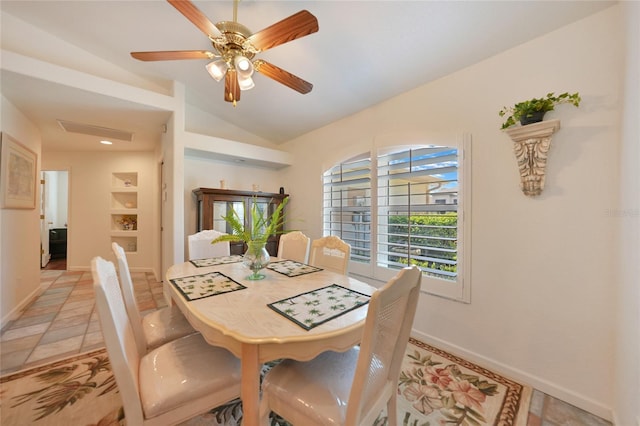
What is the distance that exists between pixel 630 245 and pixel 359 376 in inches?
60.1

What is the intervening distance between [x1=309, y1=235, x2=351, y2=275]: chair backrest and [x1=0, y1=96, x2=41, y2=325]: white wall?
3155 mm

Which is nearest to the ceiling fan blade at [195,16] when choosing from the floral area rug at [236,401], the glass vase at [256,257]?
the glass vase at [256,257]

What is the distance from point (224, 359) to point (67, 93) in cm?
296

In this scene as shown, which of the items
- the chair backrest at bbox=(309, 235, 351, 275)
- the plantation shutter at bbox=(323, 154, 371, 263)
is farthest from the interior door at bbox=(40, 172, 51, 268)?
the chair backrest at bbox=(309, 235, 351, 275)

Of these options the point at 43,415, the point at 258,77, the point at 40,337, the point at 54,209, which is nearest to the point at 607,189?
the point at 258,77

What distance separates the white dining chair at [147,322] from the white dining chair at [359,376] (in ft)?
2.59

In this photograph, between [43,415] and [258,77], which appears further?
[258,77]

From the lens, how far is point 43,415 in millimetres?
1390

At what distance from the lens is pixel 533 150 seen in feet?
5.23

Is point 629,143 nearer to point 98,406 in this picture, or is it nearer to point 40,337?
point 98,406

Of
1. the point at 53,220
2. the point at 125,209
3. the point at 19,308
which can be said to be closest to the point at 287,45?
the point at 19,308

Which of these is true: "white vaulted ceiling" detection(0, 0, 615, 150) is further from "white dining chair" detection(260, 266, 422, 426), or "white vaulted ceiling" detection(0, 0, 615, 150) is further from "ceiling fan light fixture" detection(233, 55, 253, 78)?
"white dining chair" detection(260, 266, 422, 426)

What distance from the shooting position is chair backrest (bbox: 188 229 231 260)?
7.71 ft

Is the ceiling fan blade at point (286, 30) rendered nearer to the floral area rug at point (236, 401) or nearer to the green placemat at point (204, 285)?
the green placemat at point (204, 285)
